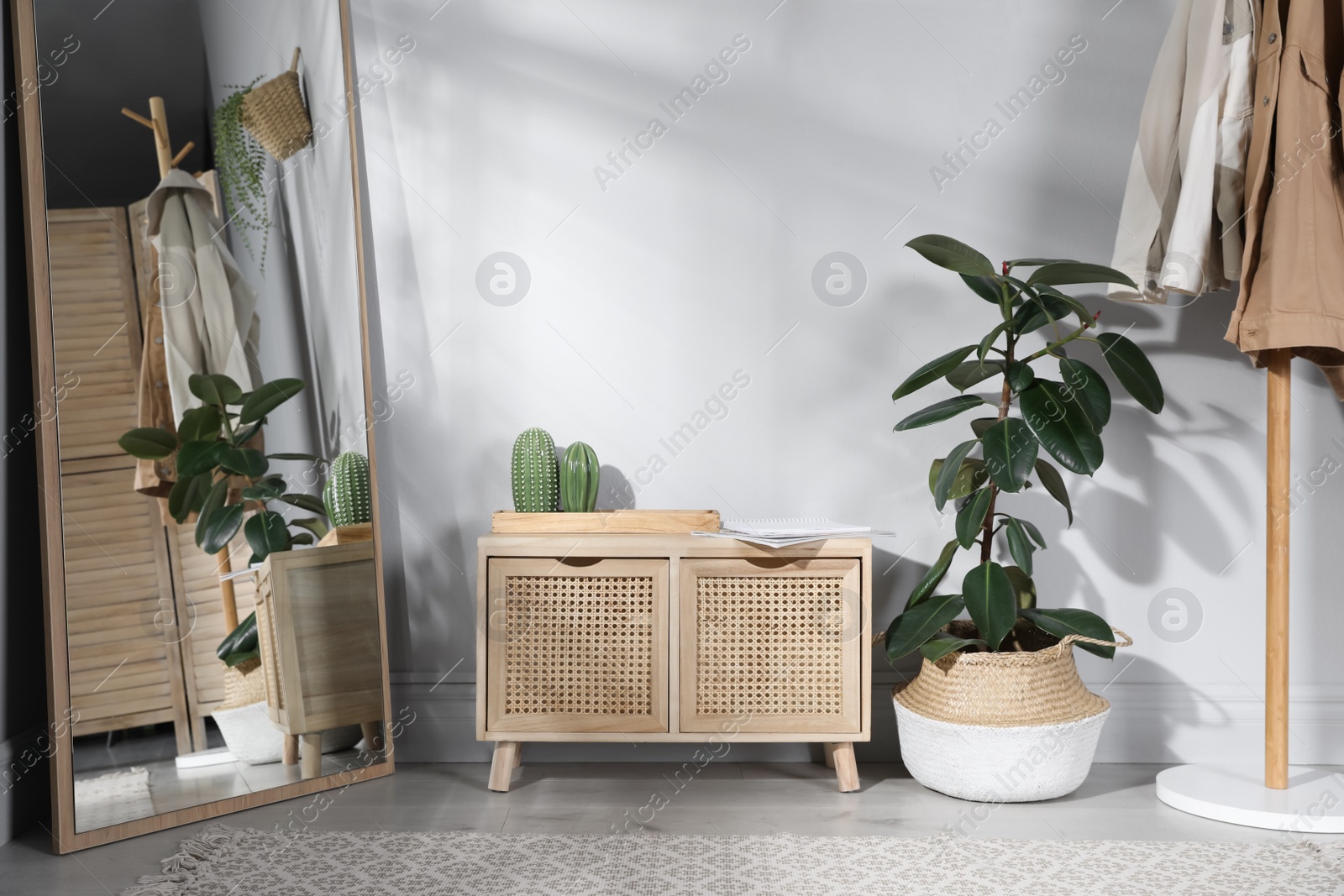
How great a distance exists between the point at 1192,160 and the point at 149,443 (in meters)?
2.10

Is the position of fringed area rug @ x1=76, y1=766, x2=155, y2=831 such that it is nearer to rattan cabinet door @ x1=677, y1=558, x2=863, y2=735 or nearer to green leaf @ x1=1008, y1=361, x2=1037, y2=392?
rattan cabinet door @ x1=677, y1=558, x2=863, y2=735

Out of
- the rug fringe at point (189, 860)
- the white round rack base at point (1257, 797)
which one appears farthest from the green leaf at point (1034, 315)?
the rug fringe at point (189, 860)

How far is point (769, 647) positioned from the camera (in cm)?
199

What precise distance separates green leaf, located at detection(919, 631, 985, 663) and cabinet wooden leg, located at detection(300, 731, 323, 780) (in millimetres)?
1282

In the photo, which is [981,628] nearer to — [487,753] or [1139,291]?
[1139,291]

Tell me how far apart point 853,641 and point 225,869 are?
1220 mm

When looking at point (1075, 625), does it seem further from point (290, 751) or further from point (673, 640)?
point (290, 751)

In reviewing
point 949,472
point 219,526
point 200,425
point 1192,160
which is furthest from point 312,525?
point 1192,160

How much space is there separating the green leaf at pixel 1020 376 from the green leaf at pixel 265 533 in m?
1.51

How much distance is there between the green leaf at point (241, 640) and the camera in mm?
1860

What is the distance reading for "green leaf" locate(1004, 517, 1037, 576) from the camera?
1914 millimetres

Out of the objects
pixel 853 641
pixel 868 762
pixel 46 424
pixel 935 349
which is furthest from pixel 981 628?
pixel 46 424

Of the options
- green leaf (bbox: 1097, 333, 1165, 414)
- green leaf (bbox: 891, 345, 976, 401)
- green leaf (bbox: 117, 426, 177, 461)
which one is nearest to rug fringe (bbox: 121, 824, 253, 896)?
green leaf (bbox: 117, 426, 177, 461)

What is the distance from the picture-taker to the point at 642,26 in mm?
2273
